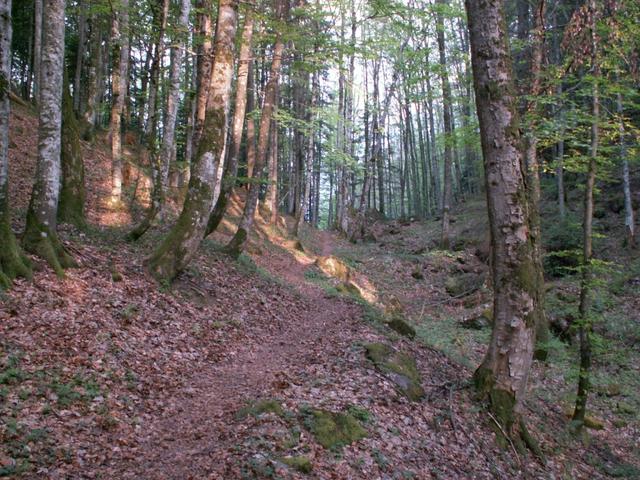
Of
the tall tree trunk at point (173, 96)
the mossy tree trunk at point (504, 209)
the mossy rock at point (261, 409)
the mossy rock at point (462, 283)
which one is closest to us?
the mossy rock at point (261, 409)

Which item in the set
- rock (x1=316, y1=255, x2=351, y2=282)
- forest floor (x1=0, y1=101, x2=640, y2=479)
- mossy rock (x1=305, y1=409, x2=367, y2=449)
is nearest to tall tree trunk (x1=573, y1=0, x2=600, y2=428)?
forest floor (x1=0, y1=101, x2=640, y2=479)

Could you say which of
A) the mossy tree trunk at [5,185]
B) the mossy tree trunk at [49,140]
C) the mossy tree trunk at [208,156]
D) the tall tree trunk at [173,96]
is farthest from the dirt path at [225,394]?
the tall tree trunk at [173,96]

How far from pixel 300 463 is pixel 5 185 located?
6.47m

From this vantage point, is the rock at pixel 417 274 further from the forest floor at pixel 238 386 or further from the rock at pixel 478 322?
the forest floor at pixel 238 386

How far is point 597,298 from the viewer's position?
46.6 ft

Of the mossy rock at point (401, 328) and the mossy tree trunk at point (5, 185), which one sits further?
the mossy rock at point (401, 328)

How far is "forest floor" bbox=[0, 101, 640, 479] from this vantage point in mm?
4781

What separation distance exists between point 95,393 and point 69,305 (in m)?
2.07

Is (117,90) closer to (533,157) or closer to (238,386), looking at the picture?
(238,386)

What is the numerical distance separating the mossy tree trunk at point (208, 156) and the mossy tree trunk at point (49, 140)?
6.36 feet

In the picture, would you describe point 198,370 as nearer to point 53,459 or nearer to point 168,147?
point 53,459

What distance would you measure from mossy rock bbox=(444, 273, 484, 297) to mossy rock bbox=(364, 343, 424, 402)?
34.5ft

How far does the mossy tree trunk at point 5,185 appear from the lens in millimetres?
6852

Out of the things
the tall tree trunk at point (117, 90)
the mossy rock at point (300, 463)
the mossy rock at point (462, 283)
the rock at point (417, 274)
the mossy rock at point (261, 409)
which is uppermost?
the tall tree trunk at point (117, 90)
